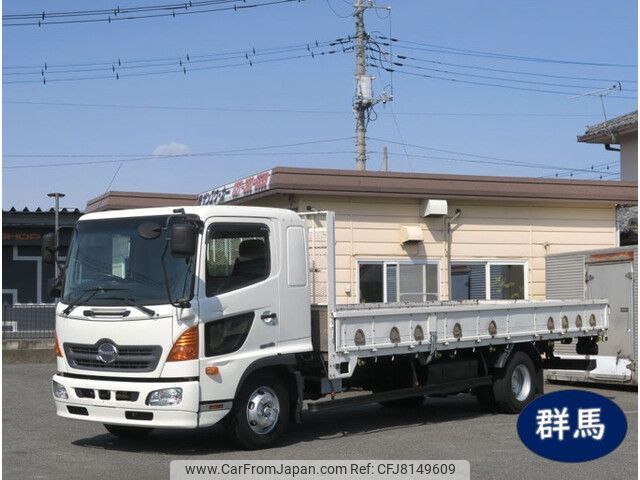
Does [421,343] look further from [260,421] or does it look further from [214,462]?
[214,462]

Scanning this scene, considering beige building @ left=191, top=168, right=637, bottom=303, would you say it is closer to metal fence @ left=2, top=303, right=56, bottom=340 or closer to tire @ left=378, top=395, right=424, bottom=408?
tire @ left=378, top=395, right=424, bottom=408

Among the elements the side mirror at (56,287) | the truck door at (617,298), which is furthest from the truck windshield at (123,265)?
the truck door at (617,298)

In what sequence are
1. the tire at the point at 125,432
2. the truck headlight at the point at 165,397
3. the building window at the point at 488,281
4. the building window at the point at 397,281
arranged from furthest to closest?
the building window at the point at 488,281
the building window at the point at 397,281
the tire at the point at 125,432
the truck headlight at the point at 165,397

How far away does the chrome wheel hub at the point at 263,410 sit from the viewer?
35.1ft

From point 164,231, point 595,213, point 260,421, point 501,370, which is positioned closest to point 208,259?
point 164,231

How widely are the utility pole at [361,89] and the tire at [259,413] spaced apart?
74.5 ft

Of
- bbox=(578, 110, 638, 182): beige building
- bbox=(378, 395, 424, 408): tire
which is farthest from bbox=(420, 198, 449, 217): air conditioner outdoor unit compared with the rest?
bbox=(578, 110, 638, 182): beige building

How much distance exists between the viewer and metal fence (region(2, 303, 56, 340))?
24.0m

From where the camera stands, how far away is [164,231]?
10.5m

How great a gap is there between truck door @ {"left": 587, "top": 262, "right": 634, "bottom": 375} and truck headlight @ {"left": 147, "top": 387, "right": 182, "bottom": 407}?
9.11m

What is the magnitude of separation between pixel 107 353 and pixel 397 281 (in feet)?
29.9

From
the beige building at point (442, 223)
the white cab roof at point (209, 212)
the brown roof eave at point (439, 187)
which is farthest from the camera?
the beige building at point (442, 223)

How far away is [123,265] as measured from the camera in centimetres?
1063

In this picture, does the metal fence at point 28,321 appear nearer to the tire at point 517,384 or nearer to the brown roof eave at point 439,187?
the brown roof eave at point 439,187
